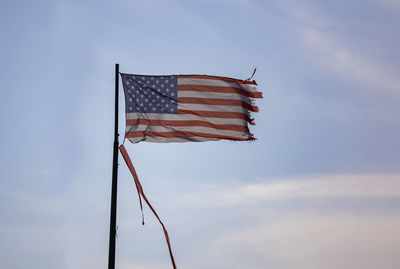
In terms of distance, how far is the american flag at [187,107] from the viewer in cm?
1745

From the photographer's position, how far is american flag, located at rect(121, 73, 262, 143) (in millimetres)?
17453

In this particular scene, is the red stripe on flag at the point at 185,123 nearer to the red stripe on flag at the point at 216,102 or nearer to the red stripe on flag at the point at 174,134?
the red stripe on flag at the point at 174,134

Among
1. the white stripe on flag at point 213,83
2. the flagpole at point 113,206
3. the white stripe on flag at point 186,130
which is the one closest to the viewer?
the flagpole at point 113,206

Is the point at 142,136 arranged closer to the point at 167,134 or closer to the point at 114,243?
the point at 167,134

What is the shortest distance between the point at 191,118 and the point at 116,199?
5.16 metres

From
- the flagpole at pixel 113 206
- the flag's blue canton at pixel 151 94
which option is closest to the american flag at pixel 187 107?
the flag's blue canton at pixel 151 94

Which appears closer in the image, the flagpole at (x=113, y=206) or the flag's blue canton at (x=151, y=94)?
the flagpole at (x=113, y=206)

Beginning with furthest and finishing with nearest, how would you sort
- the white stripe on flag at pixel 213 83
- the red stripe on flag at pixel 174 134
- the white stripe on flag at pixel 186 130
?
1. the white stripe on flag at pixel 213 83
2. the white stripe on flag at pixel 186 130
3. the red stripe on flag at pixel 174 134

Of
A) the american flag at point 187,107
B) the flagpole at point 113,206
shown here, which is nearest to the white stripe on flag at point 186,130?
the american flag at point 187,107

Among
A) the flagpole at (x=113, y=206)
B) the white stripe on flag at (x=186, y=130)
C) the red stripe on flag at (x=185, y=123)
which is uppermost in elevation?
the red stripe on flag at (x=185, y=123)

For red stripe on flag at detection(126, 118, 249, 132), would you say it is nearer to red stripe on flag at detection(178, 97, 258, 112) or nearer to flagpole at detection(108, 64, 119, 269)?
red stripe on flag at detection(178, 97, 258, 112)

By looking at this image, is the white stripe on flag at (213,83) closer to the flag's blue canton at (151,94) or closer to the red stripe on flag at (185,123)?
the flag's blue canton at (151,94)

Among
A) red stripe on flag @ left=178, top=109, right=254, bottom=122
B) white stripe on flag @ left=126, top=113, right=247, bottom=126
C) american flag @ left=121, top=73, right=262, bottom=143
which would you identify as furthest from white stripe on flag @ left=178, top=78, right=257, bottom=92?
white stripe on flag @ left=126, top=113, right=247, bottom=126

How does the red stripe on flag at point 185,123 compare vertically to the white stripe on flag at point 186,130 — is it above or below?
above
